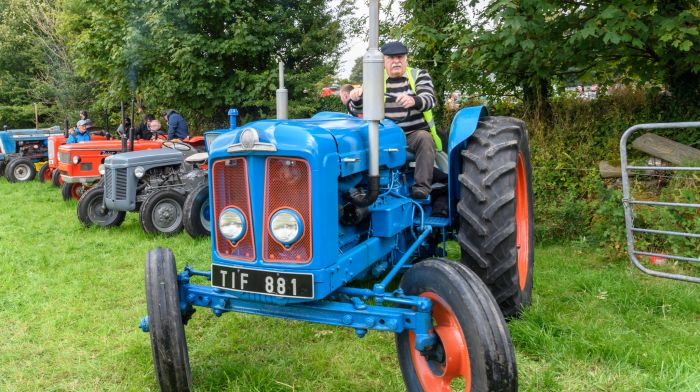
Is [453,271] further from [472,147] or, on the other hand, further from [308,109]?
Result: [308,109]

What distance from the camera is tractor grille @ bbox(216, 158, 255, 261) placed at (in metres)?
2.60

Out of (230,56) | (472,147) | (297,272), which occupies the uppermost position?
(230,56)

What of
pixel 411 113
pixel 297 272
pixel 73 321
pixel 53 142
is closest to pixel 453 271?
pixel 297 272

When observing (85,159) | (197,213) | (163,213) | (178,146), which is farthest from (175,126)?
(197,213)

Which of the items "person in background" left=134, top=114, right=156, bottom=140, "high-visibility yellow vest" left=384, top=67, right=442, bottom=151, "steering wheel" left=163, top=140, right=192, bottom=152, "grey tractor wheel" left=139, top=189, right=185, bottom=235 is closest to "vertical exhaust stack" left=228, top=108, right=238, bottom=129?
"high-visibility yellow vest" left=384, top=67, right=442, bottom=151

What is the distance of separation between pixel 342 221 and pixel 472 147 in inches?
42.7

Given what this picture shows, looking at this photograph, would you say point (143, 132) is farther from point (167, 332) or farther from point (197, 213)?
point (167, 332)

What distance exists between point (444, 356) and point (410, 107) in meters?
1.85

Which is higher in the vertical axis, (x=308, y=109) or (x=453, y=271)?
(x=308, y=109)

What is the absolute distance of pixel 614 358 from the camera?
299cm

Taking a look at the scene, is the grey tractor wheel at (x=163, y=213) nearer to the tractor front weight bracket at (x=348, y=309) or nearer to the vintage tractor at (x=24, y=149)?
the tractor front weight bracket at (x=348, y=309)

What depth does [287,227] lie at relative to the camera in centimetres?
250

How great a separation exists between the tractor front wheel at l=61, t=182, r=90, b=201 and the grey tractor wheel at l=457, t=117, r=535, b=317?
804 cm

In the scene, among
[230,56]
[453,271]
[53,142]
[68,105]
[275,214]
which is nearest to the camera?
[453,271]
